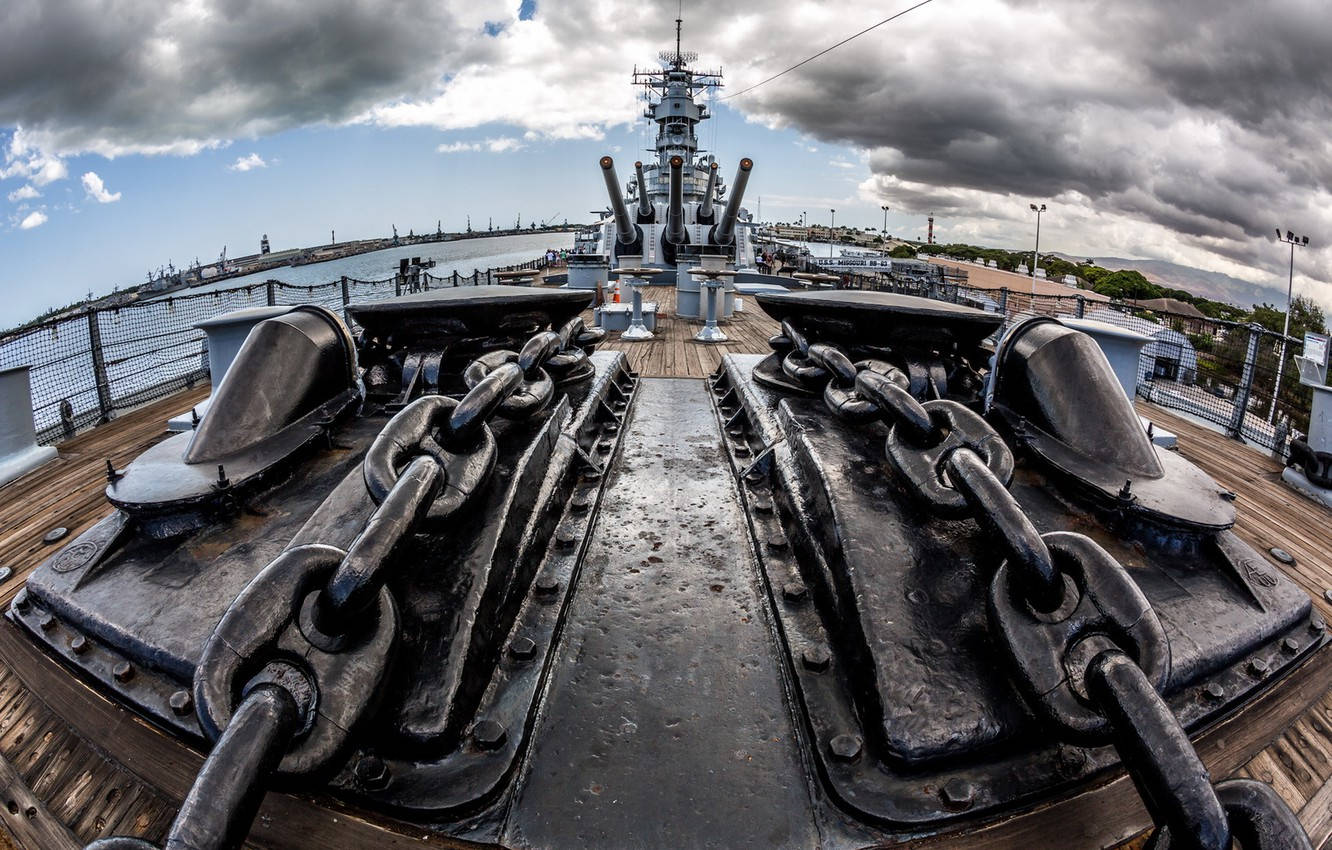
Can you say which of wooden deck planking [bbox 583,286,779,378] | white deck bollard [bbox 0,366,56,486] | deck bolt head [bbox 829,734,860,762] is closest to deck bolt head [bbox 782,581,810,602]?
deck bolt head [bbox 829,734,860,762]

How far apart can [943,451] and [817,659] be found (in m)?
0.80

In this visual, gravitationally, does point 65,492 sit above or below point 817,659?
below

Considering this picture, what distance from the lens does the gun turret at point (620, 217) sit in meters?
15.8

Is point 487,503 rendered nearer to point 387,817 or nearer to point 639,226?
point 387,817

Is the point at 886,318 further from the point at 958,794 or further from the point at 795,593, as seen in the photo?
the point at 958,794

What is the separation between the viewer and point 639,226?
874 inches

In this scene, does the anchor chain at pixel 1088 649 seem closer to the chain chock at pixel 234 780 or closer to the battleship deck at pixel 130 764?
the battleship deck at pixel 130 764

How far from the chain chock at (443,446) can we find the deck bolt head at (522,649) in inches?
17.1

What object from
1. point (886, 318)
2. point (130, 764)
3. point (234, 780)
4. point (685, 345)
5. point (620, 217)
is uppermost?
point (620, 217)

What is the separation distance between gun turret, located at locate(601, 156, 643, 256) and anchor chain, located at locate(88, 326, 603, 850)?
14947 mm

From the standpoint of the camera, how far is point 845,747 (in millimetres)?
1739

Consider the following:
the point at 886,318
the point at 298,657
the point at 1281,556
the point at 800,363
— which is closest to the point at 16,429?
the point at 298,657

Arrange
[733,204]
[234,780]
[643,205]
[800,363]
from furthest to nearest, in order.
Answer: [643,205], [733,204], [800,363], [234,780]

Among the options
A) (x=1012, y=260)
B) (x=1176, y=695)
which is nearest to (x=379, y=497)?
(x=1176, y=695)
